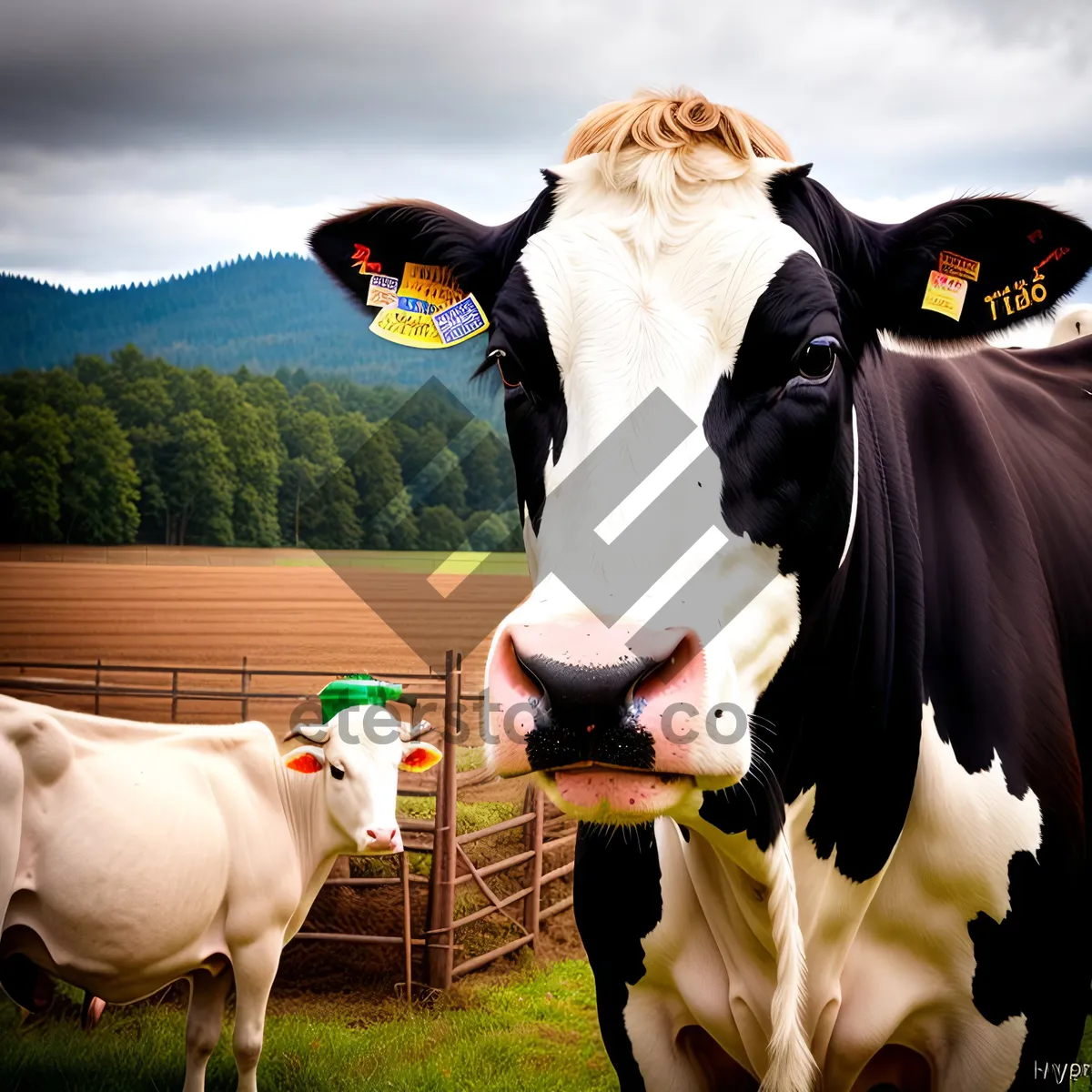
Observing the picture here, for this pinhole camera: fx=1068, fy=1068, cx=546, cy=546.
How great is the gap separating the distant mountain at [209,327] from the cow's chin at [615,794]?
52559 mm

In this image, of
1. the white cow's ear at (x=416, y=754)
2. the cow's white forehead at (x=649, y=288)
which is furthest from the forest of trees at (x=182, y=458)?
the cow's white forehead at (x=649, y=288)

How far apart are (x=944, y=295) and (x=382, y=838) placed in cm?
417

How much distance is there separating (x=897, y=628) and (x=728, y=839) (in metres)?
0.60

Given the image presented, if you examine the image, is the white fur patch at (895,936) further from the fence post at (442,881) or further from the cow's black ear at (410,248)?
the fence post at (442,881)

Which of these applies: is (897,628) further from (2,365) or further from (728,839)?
(2,365)

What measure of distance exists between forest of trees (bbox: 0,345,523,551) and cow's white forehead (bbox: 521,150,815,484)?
3006 cm

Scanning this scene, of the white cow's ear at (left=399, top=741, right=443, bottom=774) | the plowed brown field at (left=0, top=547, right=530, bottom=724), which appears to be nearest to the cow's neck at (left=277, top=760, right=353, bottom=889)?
the white cow's ear at (left=399, top=741, right=443, bottom=774)

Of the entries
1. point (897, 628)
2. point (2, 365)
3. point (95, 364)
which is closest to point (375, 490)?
point (95, 364)

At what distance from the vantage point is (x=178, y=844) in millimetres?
5000

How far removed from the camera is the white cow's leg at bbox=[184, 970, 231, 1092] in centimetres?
506

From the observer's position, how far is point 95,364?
49.7 m

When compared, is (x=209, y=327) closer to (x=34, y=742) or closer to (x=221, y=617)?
(x=221, y=617)

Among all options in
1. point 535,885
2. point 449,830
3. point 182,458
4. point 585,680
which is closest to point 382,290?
point 585,680

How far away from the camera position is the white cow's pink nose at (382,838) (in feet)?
18.1
